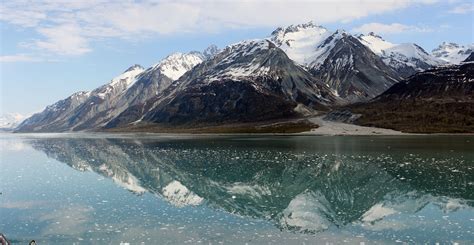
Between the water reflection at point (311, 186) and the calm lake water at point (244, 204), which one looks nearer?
the calm lake water at point (244, 204)

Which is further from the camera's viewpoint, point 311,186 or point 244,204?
point 311,186

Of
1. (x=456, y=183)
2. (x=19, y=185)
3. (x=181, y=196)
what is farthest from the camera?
(x=19, y=185)

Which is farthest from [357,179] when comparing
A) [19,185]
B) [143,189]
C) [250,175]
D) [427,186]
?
[19,185]

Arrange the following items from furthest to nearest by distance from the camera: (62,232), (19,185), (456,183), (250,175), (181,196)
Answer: (250,175)
(19,185)
(456,183)
(181,196)
(62,232)

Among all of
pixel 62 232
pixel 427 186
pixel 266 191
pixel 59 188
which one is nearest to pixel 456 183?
pixel 427 186

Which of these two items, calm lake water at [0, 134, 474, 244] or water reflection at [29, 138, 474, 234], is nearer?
calm lake water at [0, 134, 474, 244]

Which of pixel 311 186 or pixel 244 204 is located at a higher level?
pixel 244 204

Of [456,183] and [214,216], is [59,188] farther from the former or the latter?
[456,183]

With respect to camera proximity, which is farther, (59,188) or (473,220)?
(59,188)
